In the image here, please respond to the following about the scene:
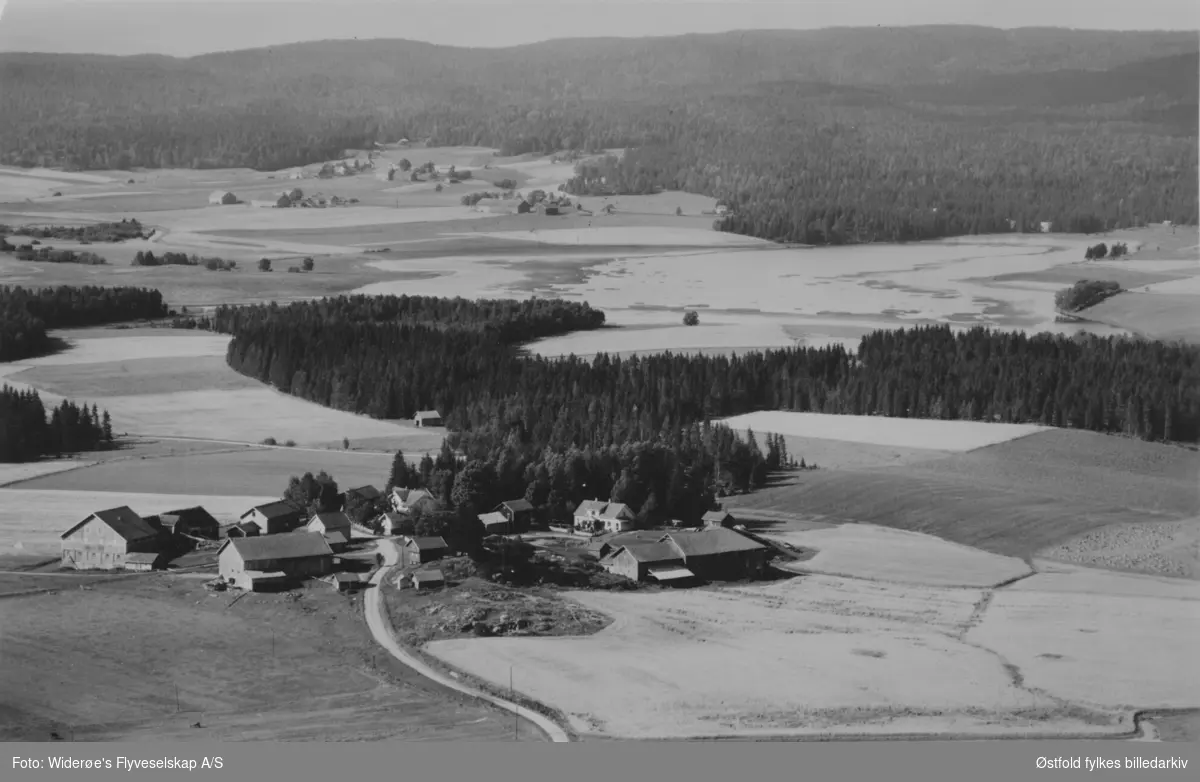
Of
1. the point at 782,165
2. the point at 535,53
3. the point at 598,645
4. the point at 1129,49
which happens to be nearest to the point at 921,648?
the point at 598,645

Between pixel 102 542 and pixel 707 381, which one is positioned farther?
pixel 707 381

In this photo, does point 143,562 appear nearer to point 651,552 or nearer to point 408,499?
point 408,499

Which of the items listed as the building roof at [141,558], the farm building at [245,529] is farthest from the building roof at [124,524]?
the farm building at [245,529]

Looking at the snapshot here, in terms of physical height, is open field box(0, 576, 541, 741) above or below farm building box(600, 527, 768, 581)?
below

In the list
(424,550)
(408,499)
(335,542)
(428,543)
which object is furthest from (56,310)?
(424,550)

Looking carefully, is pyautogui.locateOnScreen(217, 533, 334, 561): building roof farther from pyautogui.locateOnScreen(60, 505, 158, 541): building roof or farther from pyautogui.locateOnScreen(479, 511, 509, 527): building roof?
pyautogui.locateOnScreen(479, 511, 509, 527): building roof

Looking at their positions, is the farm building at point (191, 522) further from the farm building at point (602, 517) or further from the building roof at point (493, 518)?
the farm building at point (602, 517)

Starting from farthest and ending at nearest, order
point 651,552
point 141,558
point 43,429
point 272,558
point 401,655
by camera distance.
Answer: point 43,429 < point 651,552 < point 141,558 < point 272,558 < point 401,655

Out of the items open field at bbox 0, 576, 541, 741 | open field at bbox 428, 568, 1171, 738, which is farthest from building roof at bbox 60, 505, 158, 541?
open field at bbox 428, 568, 1171, 738
